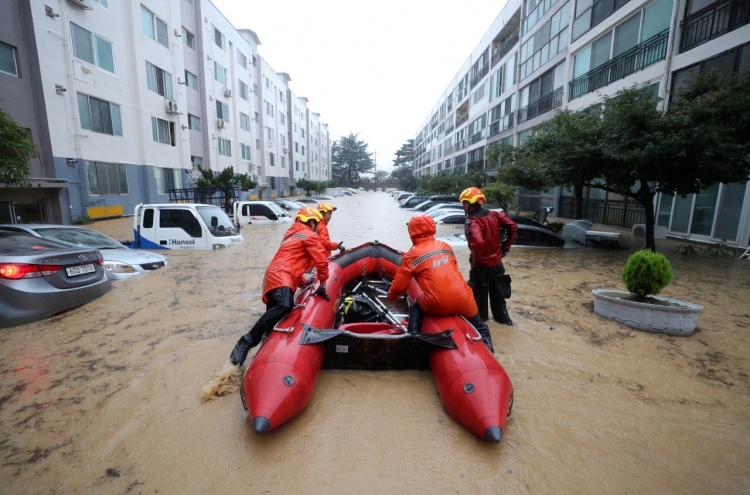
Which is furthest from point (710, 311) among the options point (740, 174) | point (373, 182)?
point (373, 182)

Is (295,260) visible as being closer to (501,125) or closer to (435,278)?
(435,278)

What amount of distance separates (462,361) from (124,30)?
23.0 meters

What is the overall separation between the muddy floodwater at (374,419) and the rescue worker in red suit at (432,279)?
0.77 m

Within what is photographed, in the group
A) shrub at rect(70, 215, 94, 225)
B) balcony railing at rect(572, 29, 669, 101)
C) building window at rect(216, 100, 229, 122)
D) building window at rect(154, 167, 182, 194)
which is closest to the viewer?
balcony railing at rect(572, 29, 669, 101)

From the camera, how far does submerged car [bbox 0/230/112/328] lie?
4.18 meters

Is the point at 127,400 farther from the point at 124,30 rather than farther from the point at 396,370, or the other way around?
the point at 124,30

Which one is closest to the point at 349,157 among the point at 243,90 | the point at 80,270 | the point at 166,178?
the point at 243,90

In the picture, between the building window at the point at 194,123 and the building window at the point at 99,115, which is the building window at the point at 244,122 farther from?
the building window at the point at 99,115

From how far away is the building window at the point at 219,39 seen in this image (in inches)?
1090

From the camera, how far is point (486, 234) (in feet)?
14.7

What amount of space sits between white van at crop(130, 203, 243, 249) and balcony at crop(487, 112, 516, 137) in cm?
2171

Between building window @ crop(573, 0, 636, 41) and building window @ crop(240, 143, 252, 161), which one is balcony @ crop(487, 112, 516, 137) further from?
building window @ crop(240, 143, 252, 161)

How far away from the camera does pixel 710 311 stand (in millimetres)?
5457

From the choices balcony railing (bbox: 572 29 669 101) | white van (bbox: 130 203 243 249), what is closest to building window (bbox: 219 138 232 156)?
white van (bbox: 130 203 243 249)
